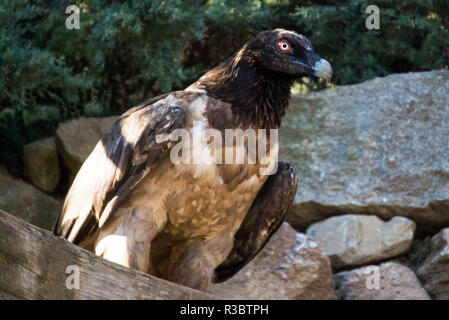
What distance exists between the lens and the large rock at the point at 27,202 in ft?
15.9

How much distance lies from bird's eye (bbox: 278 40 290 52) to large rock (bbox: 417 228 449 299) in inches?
76.7

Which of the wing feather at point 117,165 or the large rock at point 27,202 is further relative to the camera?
the large rock at point 27,202

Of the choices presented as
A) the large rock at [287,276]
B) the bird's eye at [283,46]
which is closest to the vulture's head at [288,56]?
the bird's eye at [283,46]

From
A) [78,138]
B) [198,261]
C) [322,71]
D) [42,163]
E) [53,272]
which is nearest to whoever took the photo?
[53,272]

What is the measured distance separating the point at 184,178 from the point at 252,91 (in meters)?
0.64

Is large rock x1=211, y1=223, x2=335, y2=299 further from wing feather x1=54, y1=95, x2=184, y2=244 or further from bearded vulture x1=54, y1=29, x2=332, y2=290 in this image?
wing feather x1=54, y1=95, x2=184, y2=244

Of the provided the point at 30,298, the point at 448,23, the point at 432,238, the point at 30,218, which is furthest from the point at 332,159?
the point at 30,298

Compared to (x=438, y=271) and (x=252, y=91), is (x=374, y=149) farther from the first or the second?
Result: (x=252, y=91)

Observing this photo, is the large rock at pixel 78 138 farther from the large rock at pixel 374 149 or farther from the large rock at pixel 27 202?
the large rock at pixel 374 149

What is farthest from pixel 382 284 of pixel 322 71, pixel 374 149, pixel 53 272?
pixel 53 272

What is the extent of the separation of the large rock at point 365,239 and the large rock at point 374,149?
0.32ft

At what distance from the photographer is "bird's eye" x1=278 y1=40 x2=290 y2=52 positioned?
3787 mm

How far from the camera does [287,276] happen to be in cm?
480
